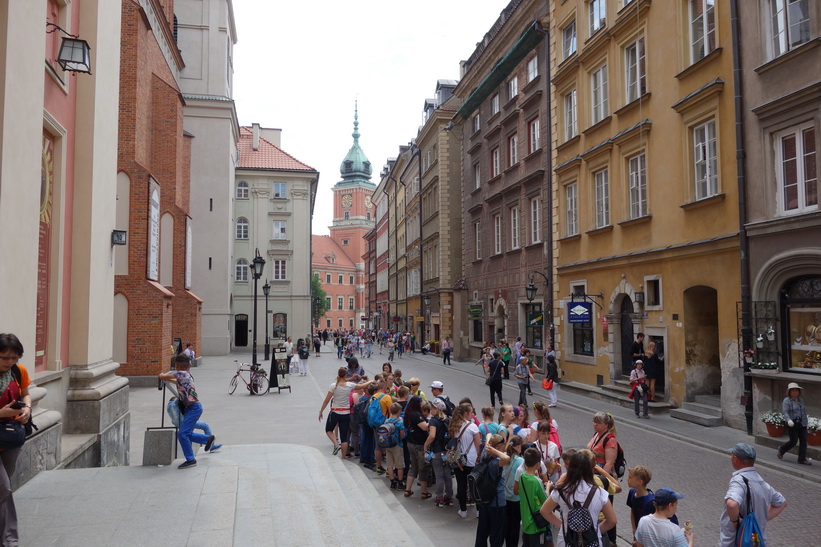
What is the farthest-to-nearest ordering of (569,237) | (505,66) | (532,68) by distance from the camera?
(505,66) < (532,68) < (569,237)

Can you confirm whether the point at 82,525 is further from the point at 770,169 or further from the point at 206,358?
the point at 206,358

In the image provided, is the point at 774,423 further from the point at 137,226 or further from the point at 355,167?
the point at 355,167

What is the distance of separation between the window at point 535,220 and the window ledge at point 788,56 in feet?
39.9

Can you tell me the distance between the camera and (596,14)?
20.6 metres

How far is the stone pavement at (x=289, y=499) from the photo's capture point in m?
6.29

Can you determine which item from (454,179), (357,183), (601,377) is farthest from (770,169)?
(357,183)

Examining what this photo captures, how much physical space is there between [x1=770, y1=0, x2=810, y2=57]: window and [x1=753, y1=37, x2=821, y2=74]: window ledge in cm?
17

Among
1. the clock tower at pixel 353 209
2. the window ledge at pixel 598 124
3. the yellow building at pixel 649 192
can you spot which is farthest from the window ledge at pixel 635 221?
the clock tower at pixel 353 209

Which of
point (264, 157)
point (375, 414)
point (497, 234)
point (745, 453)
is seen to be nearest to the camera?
point (745, 453)

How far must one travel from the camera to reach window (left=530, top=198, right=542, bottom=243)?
989 inches

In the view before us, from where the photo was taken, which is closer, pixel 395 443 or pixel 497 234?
pixel 395 443

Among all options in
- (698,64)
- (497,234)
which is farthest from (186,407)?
(497,234)

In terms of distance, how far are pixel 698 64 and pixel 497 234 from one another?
15304mm

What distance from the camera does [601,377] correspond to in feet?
65.6
